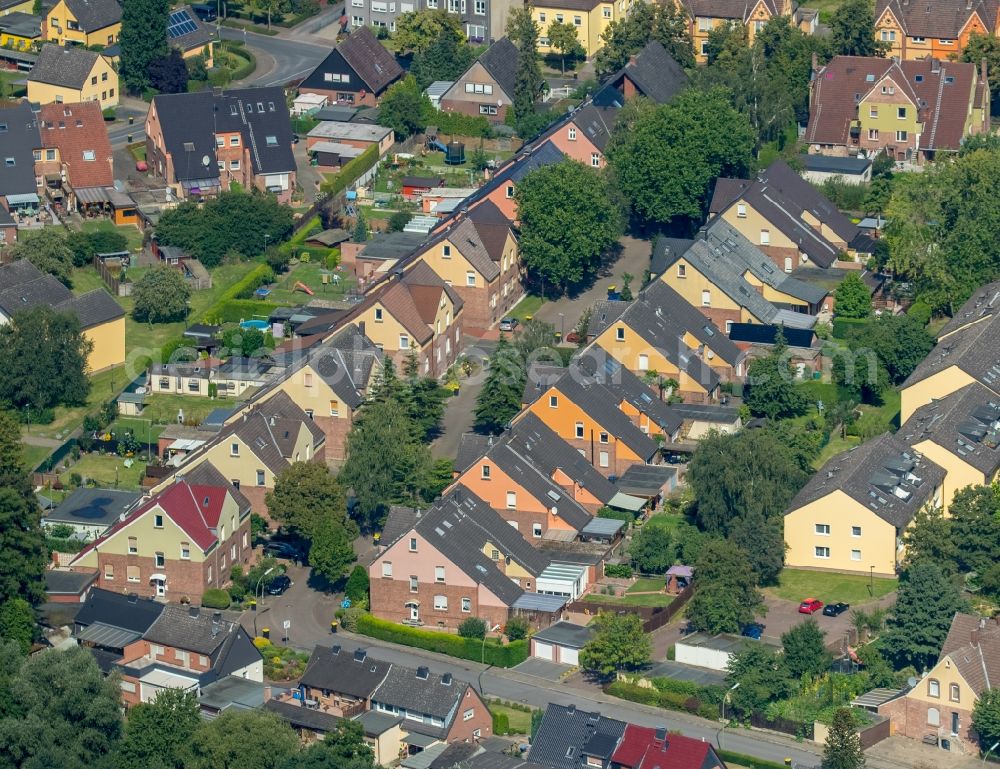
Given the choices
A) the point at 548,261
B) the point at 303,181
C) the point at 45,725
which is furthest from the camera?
the point at 303,181

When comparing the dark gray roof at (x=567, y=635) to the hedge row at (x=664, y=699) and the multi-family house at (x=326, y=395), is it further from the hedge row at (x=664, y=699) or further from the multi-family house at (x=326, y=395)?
the multi-family house at (x=326, y=395)

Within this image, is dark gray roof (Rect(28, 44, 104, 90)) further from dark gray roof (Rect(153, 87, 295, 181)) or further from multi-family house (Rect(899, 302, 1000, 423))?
multi-family house (Rect(899, 302, 1000, 423))

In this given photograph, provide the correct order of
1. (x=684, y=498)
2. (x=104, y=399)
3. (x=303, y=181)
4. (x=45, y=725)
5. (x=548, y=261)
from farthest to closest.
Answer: (x=303, y=181)
(x=548, y=261)
(x=104, y=399)
(x=684, y=498)
(x=45, y=725)

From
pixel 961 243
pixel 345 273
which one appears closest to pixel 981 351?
pixel 961 243

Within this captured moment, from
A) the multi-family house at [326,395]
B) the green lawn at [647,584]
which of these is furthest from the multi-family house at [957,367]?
the multi-family house at [326,395]

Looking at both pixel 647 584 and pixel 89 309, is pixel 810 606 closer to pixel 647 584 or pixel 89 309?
pixel 647 584

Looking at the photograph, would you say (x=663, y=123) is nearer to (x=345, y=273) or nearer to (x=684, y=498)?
(x=345, y=273)

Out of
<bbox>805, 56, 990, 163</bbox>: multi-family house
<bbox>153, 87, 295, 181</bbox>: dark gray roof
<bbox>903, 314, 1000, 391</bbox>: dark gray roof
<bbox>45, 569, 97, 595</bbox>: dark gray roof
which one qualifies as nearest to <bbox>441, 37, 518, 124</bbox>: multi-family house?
<bbox>153, 87, 295, 181</bbox>: dark gray roof

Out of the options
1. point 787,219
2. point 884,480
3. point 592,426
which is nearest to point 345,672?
point 592,426
